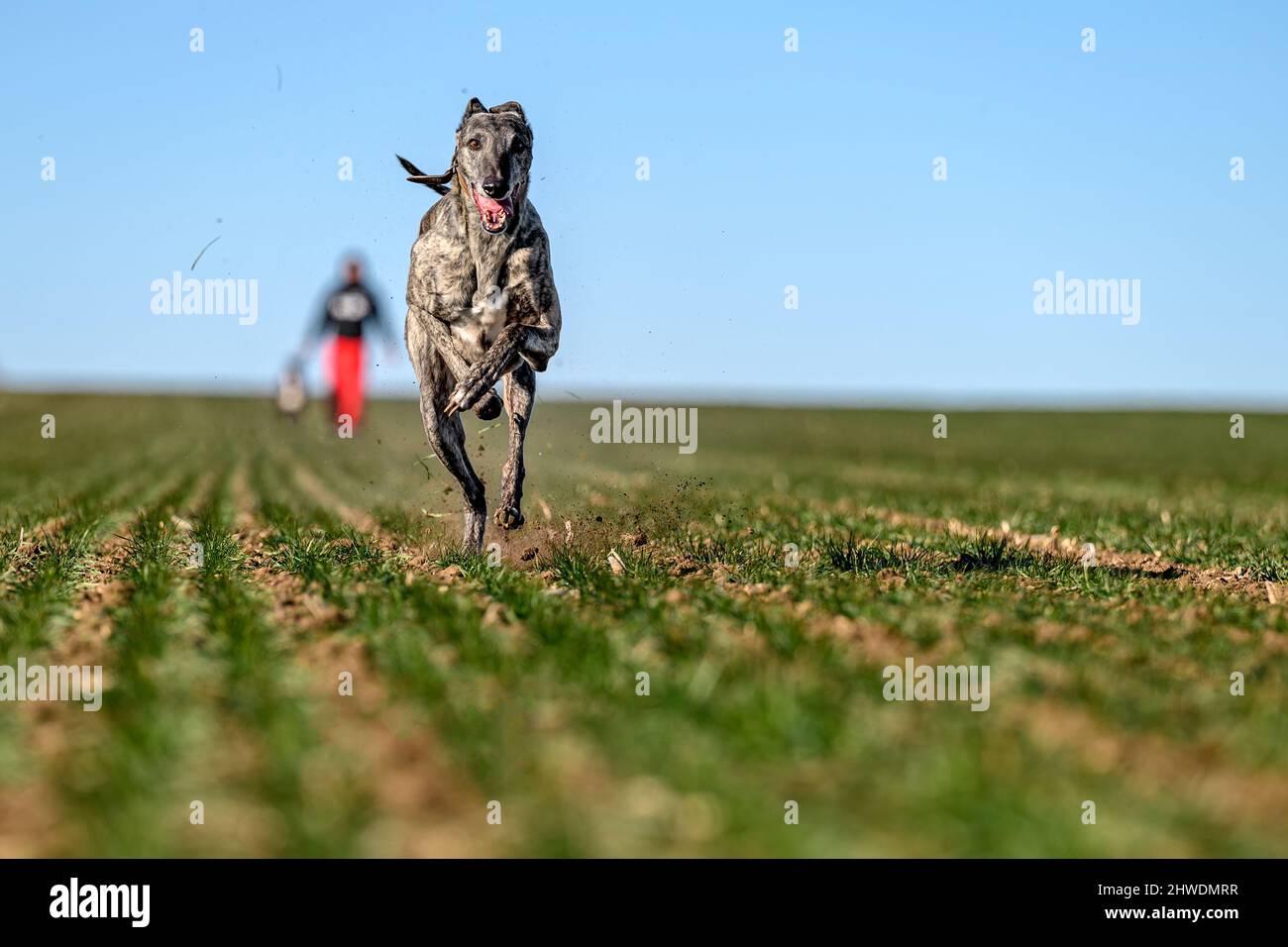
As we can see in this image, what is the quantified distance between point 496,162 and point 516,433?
206cm

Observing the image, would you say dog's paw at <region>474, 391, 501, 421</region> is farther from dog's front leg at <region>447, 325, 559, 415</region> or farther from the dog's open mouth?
the dog's open mouth

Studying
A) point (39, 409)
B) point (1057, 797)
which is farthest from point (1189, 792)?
point (39, 409)

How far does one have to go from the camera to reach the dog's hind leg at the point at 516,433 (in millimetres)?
10523

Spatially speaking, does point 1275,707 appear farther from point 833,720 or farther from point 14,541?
point 14,541

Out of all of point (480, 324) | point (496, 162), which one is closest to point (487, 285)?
point (480, 324)

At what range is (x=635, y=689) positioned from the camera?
5633 millimetres

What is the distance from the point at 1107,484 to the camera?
25.9 m

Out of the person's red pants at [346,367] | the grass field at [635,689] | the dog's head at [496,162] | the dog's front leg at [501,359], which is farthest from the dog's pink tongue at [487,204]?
the person's red pants at [346,367]

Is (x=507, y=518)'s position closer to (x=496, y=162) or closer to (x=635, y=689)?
(x=496, y=162)

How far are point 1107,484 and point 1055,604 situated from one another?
18580 mm

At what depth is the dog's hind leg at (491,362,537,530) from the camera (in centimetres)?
1052

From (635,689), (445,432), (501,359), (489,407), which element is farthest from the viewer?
(445,432)

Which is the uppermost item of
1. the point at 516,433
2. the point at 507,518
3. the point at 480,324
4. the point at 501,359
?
the point at 480,324

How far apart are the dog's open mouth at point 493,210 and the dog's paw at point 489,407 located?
1.36m
